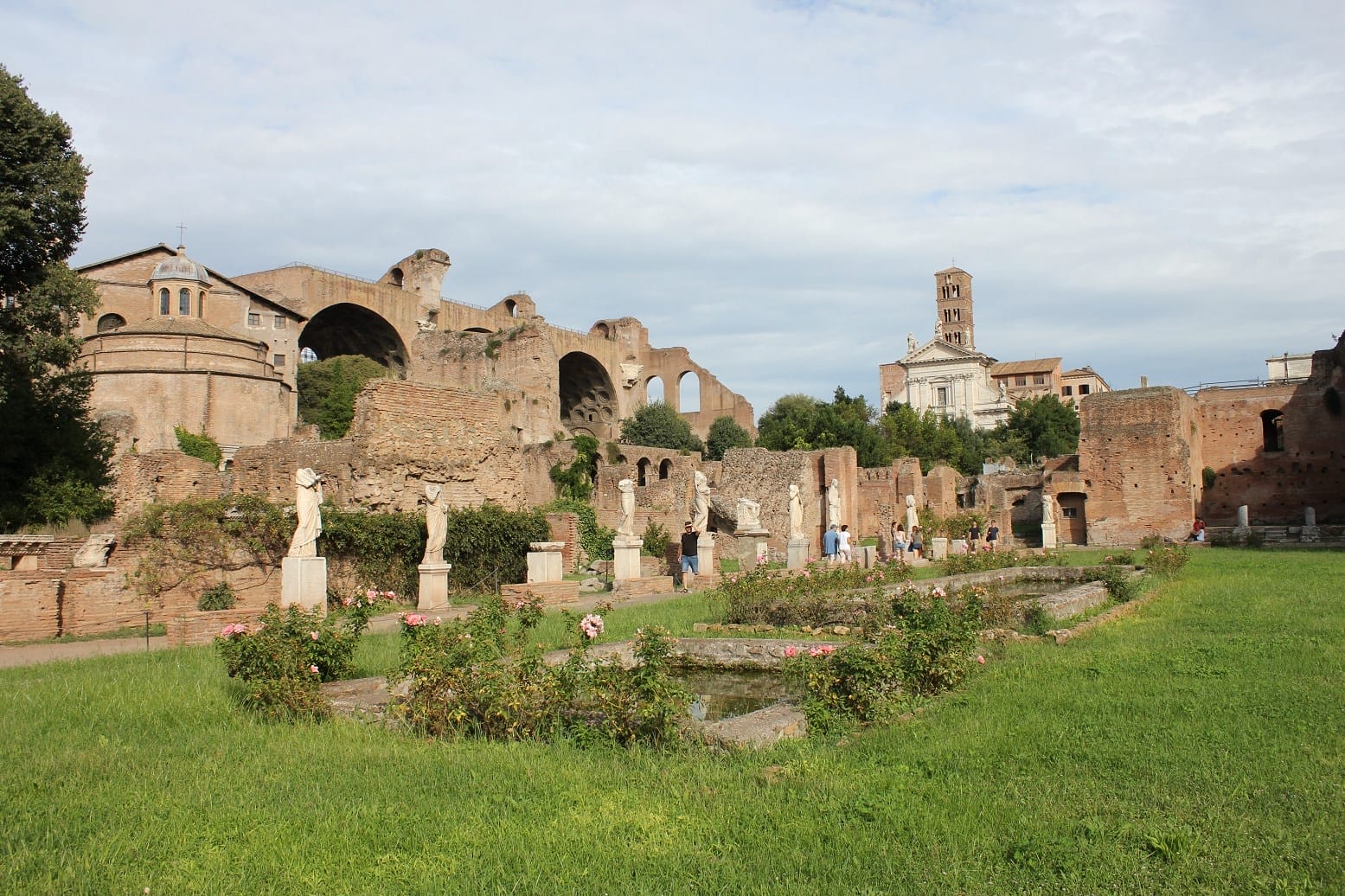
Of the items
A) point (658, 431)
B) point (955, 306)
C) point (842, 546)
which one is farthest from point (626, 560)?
point (955, 306)

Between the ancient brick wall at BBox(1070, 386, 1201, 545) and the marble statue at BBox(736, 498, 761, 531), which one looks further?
the ancient brick wall at BBox(1070, 386, 1201, 545)

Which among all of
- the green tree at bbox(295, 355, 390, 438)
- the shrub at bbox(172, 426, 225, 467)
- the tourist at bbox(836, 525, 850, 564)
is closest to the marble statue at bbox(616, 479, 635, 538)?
the tourist at bbox(836, 525, 850, 564)

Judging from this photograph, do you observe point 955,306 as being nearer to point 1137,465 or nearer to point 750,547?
point 1137,465

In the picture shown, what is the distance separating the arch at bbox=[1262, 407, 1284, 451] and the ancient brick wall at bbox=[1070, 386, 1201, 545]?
4200 millimetres

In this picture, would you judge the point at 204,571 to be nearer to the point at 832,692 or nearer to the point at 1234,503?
the point at 832,692

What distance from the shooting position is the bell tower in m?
108

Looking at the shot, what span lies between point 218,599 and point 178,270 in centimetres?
2764

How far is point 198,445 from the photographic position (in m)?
32.4

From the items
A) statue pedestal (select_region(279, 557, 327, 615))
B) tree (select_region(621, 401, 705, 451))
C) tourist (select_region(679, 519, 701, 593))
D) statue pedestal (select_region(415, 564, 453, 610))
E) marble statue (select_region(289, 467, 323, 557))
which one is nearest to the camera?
statue pedestal (select_region(279, 557, 327, 615))

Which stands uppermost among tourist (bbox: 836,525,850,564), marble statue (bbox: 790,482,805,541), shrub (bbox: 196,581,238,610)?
marble statue (bbox: 790,482,805,541)

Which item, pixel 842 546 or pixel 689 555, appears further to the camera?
pixel 842 546

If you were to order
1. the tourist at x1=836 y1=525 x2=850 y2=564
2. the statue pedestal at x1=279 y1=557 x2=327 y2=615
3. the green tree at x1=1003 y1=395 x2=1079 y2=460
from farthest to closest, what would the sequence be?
1. the green tree at x1=1003 y1=395 x2=1079 y2=460
2. the tourist at x1=836 y1=525 x2=850 y2=564
3. the statue pedestal at x1=279 y1=557 x2=327 y2=615

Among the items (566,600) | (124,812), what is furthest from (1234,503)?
(124,812)

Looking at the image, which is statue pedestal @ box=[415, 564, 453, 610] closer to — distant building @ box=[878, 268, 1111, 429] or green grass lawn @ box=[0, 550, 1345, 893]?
green grass lawn @ box=[0, 550, 1345, 893]
